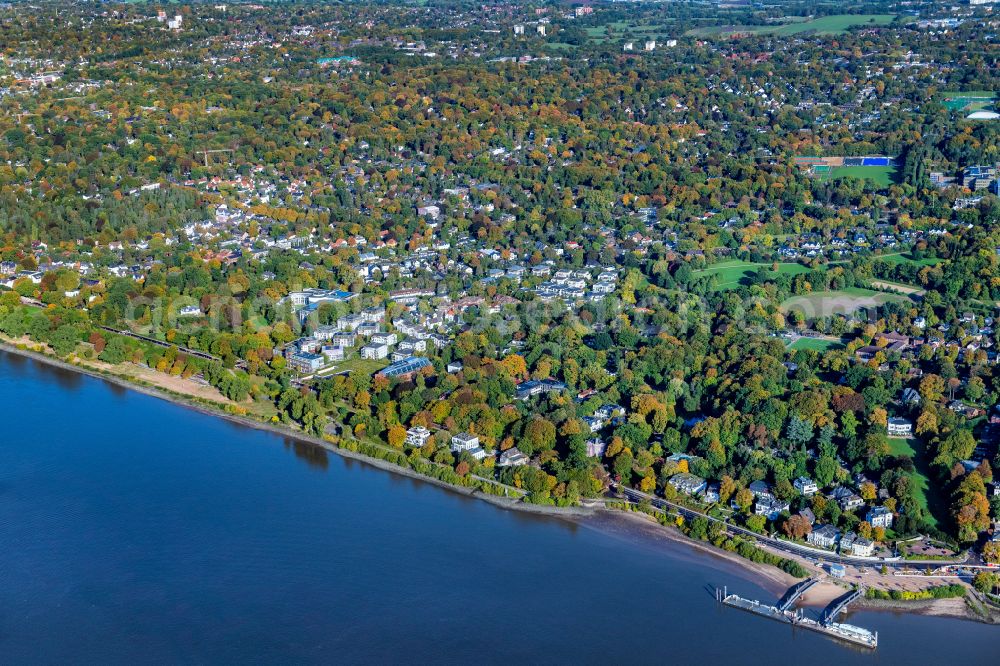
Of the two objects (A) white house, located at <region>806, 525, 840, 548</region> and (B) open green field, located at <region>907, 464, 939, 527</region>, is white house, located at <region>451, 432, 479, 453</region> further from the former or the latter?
(B) open green field, located at <region>907, 464, 939, 527</region>

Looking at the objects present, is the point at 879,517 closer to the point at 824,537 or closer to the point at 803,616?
the point at 824,537

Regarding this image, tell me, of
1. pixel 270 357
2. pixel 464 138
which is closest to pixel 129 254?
pixel 270 357

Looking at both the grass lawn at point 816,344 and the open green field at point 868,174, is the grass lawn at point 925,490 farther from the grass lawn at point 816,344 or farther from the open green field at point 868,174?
the open green field at point 868,174

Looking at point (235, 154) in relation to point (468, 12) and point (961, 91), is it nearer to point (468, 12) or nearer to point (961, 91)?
point (961, 91)

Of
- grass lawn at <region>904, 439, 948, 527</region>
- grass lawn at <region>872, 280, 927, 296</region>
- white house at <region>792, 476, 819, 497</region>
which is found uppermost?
white house at <region>792, 476, 819, 497</region>

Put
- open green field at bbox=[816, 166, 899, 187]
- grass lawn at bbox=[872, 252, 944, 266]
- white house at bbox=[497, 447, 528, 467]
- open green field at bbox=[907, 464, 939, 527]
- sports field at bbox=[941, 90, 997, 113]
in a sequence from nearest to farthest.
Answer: open green field at bbox=[907, 464, 939, 527]
white house at bbox=[497, 447, 528, 467]
grass lawn at bbox=[872, 252, 944, 266]
open green field at bbox=[816, 166, 899, 187]
sports field at bbox=[941, 90, 997, 113]

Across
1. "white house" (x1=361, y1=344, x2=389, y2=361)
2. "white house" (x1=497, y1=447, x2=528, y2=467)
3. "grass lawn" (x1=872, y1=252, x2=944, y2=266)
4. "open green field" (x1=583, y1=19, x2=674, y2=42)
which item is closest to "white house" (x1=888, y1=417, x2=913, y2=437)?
"white house" (x1=497, y1=447, x2=528, y2=467)

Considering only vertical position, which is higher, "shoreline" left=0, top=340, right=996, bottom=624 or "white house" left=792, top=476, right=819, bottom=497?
"white house" left=792, top=476, right=819, bottom=497
